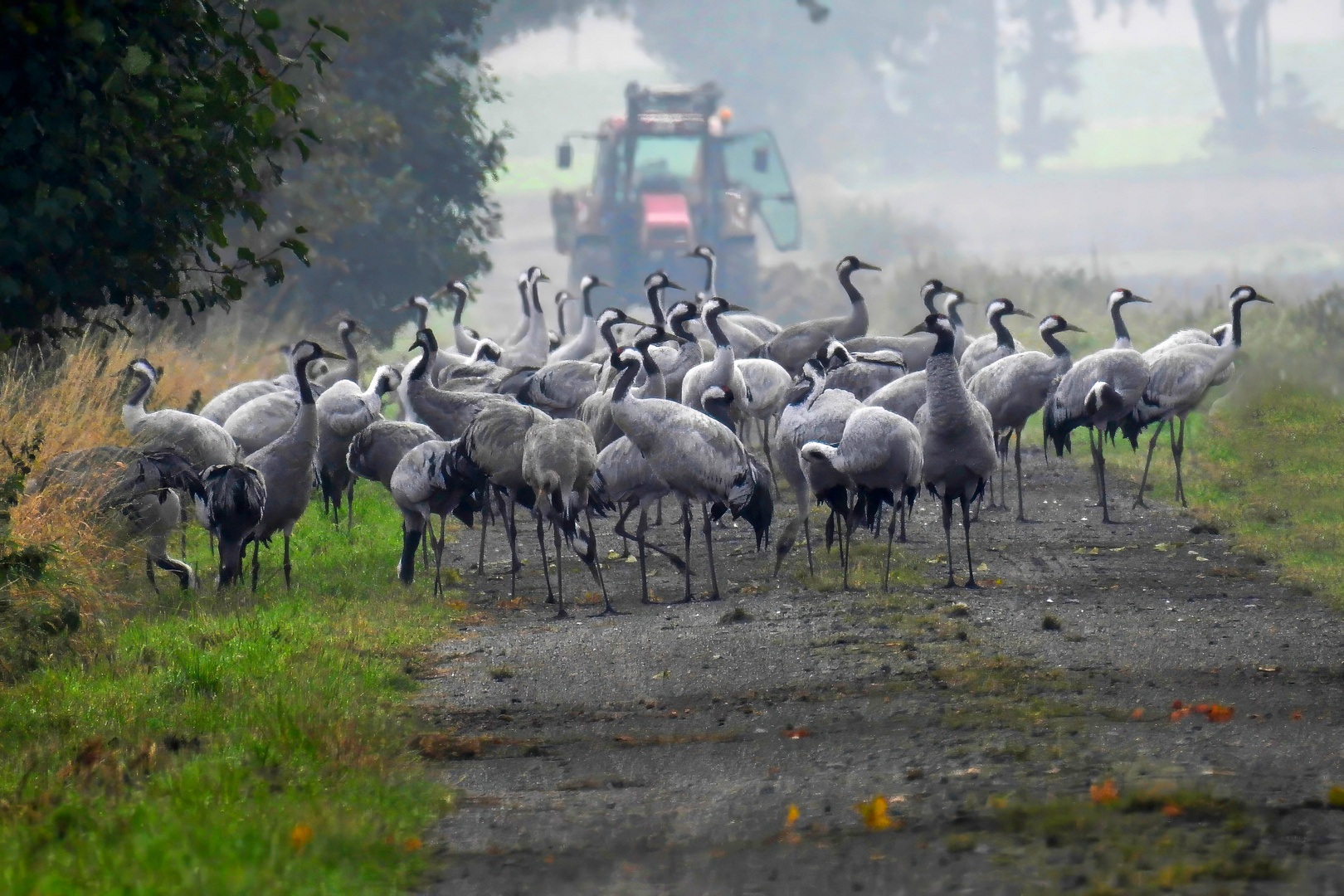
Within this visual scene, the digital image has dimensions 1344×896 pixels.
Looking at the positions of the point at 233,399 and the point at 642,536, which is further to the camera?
the point at 233,399

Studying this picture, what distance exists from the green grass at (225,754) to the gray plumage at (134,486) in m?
0.49

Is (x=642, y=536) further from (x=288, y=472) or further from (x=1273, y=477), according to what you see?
(x=1273, y=477)

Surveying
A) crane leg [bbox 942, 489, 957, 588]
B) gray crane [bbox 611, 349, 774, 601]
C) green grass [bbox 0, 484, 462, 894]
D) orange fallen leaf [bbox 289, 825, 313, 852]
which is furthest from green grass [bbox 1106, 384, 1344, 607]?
orange fallen leaf [bbox 289, 825, 313, 852]

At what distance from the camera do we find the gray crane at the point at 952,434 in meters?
12.1

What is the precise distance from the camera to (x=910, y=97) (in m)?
88.6

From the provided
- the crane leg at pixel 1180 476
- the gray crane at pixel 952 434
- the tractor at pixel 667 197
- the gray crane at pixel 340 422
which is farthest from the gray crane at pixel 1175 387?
the tractor at pixel 667 197

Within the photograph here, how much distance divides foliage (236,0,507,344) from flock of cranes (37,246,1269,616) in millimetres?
11735

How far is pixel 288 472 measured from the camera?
12258 millimetres

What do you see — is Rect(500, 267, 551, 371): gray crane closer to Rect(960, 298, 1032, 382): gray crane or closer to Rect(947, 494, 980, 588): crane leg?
Rect(960, 298, 1032, 382): gray crane

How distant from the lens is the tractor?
42.3 metres

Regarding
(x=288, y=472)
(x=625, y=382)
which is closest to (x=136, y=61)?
(x=288, y=472)

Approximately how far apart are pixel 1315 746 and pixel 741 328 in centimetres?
1337

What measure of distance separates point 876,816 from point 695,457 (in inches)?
260

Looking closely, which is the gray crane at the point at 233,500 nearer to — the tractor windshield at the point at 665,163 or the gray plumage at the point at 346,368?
the gray plumage at the point at 346,368
